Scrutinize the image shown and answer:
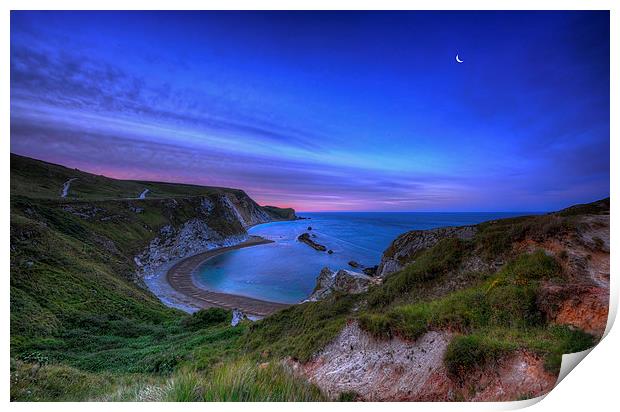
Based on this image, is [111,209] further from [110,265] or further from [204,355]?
[204,355]

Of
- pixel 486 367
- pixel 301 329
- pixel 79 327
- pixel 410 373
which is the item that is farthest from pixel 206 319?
pixel 486 367

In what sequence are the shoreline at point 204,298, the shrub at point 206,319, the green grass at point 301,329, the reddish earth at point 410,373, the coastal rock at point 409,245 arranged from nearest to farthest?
1. the reddish earth at point 410,373
2. the green grass at point 301,329
3. the coastal rock at point 409,245
4. the shrub at point 206,319
5. the shoreline at point 204,298

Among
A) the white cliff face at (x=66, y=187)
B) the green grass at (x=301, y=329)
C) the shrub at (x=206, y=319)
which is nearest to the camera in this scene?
the green grass at (x=301, y=329)

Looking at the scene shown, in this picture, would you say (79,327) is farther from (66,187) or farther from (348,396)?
(66,187)

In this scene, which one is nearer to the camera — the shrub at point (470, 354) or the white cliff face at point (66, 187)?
the shrub at point (470, 354)

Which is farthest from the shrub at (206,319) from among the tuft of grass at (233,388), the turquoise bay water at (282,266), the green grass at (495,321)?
the tuft of grass at (233,388)

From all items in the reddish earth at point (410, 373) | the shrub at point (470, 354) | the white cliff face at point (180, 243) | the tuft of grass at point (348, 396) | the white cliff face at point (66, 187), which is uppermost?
the white cliff face at point (66, 187)

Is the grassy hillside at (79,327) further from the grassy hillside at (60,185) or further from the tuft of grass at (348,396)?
the tuft of grass at (348,396)
